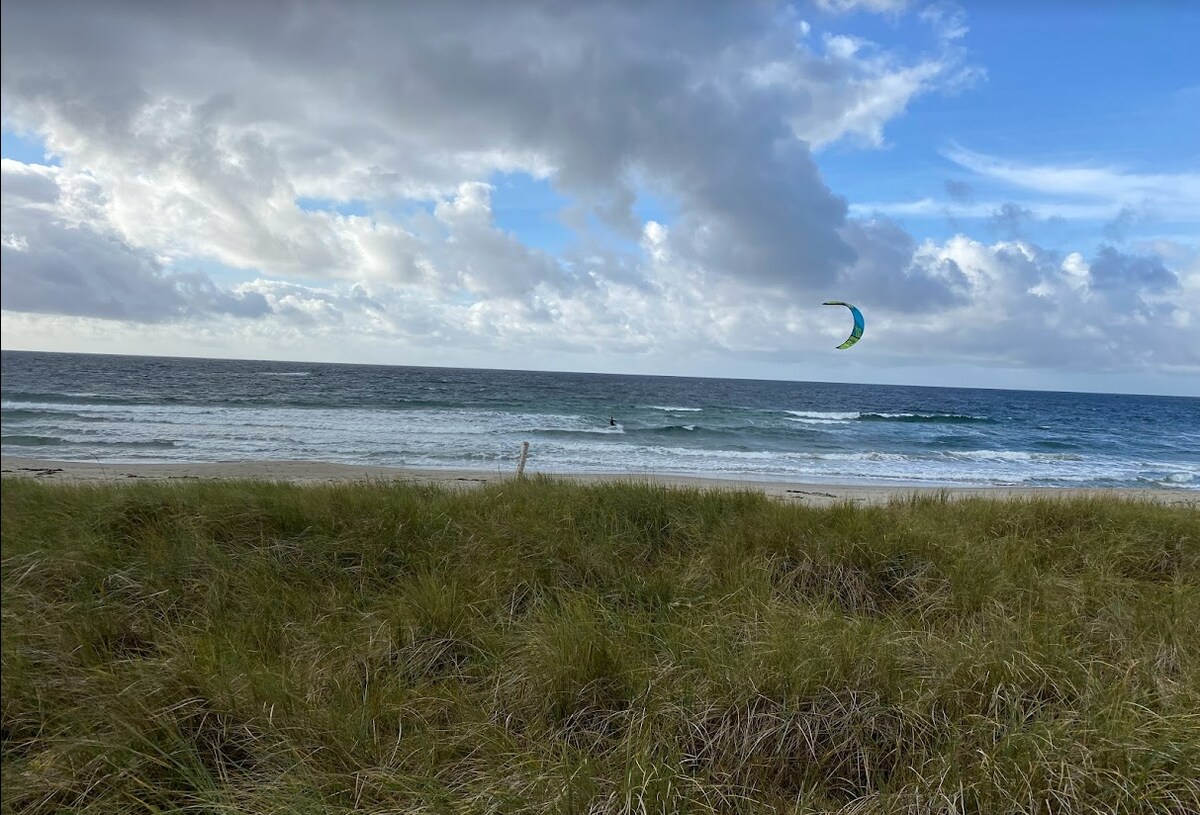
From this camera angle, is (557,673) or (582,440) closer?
(557,673)

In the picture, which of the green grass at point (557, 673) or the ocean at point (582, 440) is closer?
the green grass at point (557, 673)

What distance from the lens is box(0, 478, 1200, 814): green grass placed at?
8.46ft

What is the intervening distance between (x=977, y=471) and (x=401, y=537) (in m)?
26.2

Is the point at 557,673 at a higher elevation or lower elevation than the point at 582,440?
higher

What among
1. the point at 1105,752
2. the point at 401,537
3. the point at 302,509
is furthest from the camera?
the point at 302,509

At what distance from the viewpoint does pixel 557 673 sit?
11.0 ft

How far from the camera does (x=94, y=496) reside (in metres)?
5.72

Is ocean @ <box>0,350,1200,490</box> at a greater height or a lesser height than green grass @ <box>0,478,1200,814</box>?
lesser

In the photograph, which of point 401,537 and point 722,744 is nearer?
point 722,744

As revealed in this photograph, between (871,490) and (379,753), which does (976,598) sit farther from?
(871,490)

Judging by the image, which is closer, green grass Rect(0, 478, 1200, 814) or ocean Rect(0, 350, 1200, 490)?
green grass Rect(0, 478, 1200, 814)

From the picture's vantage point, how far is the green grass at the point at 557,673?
258 centimetres

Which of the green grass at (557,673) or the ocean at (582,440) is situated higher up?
the green grass at (557,673)

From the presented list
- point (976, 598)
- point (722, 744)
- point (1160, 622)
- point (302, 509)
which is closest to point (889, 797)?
point (722, 744)
